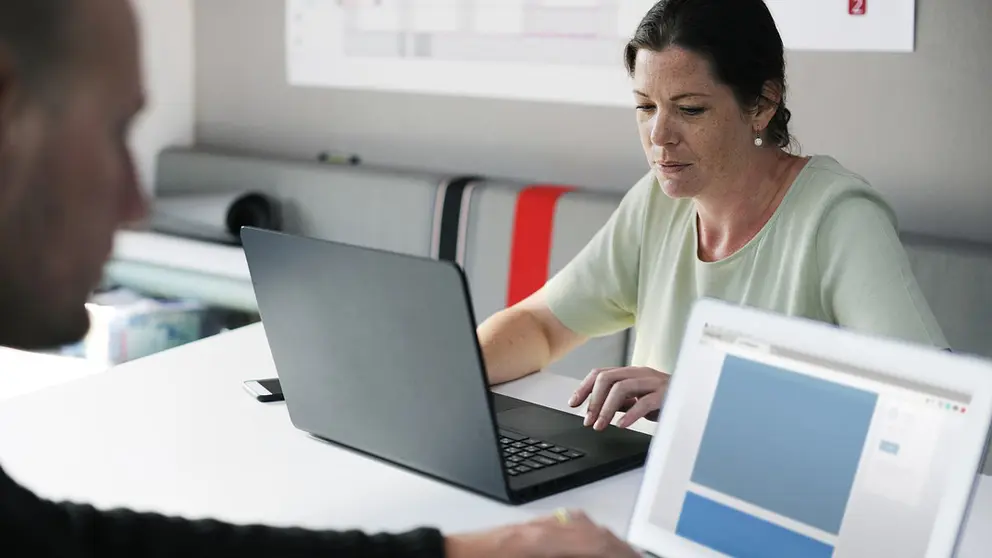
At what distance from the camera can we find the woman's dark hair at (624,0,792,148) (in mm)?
1702

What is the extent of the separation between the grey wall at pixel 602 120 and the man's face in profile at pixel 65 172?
173 centimetres

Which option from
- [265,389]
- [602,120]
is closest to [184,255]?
[602,120]

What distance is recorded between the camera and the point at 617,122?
8.57 ft

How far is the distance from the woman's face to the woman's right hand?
82 cm

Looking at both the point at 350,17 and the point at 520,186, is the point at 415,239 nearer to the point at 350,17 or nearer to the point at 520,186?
the point at 520,186

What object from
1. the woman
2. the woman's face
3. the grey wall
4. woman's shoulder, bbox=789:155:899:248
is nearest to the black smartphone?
the woman

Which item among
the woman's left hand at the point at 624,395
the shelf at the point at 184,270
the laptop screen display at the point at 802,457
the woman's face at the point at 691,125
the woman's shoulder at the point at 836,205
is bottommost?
the shelf at the point at 184,270

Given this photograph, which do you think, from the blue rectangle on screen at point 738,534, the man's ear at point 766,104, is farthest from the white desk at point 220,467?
the man's ear at point 766,104

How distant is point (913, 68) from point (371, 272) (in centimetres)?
133

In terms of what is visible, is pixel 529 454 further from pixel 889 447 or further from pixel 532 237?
pixel 532 237

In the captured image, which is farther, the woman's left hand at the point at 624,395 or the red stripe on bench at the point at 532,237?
the red stripe on bench at the point at 532,237

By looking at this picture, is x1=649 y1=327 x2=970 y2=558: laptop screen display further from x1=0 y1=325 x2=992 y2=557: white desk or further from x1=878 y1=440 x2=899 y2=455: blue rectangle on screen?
x1=0 y1=325 x2=992 y2=557: white desk

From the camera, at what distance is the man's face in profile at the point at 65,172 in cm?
72

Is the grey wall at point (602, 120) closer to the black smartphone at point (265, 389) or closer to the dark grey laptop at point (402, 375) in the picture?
the dark grey laptop at point (402, 375)
